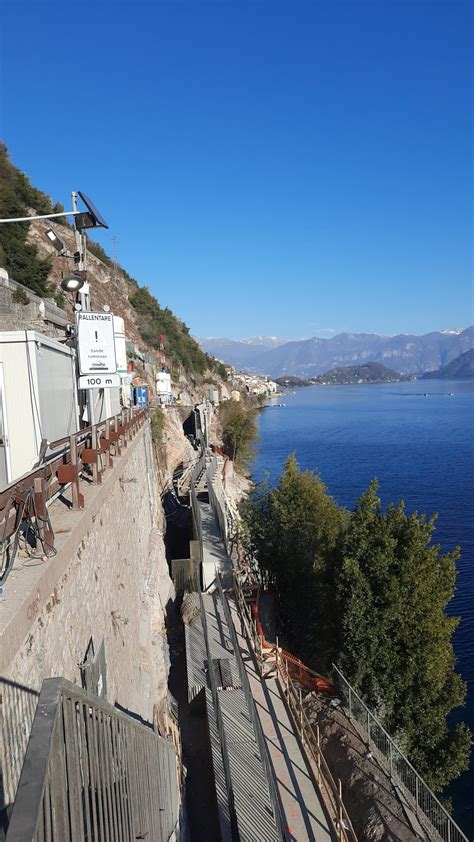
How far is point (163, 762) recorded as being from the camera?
17.1 ft

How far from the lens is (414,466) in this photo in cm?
5034

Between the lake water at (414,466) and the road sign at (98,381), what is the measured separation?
1370cm

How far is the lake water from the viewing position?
21.4m

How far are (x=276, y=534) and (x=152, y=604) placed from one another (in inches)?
335

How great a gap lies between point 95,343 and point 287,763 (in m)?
9.13

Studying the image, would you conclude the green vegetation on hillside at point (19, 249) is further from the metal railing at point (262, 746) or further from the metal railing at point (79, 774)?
the metal railing at point (79, 774)

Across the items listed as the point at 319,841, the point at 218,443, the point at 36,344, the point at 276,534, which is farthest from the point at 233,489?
the point at 36,344

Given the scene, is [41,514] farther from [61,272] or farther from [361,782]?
[61,272]

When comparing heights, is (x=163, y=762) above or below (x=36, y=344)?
below

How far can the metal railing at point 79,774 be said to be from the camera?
178 centimetres

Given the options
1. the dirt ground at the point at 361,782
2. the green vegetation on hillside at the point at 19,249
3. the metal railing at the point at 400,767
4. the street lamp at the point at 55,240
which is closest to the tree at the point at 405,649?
the metal railing at the point at 400,767

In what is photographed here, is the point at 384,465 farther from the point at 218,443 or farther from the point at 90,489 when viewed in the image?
the point at 90,489

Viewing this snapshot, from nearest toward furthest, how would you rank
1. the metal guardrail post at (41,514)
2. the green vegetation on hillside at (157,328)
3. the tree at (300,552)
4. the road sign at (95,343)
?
the metal guardrail post at (41,514) < the road sign at (95,343) < the tree at (300,552) < the green vegetation on hillside at (157,328)

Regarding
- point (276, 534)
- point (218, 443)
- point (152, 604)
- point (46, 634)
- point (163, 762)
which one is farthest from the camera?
point (218, 443)
